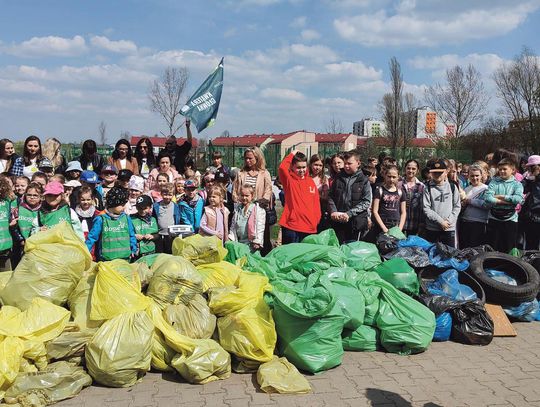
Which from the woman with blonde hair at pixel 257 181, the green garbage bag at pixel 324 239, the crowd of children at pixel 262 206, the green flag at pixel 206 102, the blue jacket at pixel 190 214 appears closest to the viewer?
the crowd of children at pixel 262 206

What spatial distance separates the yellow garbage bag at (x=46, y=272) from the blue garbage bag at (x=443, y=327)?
131 inches

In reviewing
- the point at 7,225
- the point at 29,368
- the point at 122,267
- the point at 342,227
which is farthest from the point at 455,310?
the point at 7,225

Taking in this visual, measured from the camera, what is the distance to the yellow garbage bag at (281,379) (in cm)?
356

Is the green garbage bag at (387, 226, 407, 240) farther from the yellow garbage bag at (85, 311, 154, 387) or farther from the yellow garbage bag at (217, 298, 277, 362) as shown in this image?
the yellow garbage bag at (85, 311, 154, 387)

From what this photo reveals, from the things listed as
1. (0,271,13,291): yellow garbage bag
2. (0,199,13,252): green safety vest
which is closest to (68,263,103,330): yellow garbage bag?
(0,271,13,291): yellow garbage bag

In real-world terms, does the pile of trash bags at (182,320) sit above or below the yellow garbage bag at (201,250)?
below

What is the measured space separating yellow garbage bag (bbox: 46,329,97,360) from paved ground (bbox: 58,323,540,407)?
30 cm

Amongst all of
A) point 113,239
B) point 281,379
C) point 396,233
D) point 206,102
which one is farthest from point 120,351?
point 206,102

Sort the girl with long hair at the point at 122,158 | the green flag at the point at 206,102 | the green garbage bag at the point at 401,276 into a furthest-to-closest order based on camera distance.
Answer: the green flag at the point at 206,102, the girl with long hair at the point at 122,158, the green garbage bag at the point at 401,276

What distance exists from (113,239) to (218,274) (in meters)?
1.21

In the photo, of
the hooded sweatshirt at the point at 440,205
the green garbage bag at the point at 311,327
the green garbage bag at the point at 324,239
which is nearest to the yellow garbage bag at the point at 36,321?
the green garbage bag at the point at 311,327

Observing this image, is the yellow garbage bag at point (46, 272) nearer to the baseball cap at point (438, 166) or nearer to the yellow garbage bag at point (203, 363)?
the yellow garbage bag at point (203, 363)

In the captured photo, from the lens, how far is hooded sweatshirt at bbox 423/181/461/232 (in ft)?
20.0

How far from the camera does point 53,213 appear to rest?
5.01 meters
